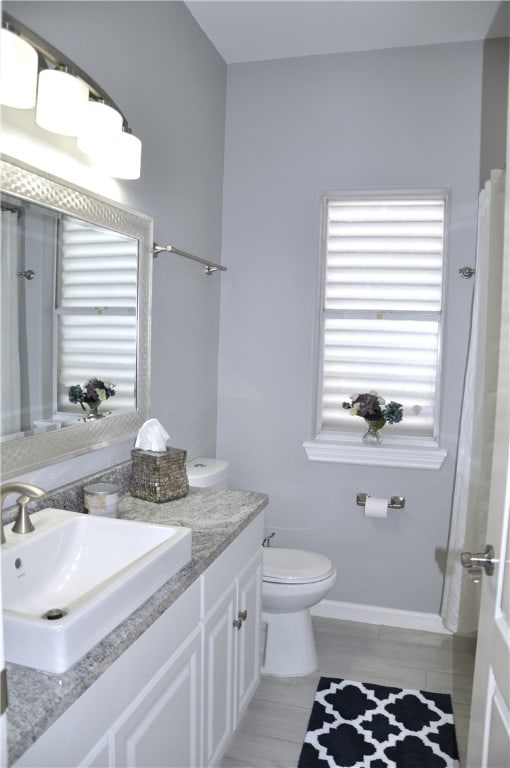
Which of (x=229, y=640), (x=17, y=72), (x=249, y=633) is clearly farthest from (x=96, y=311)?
(x=249, y=633)

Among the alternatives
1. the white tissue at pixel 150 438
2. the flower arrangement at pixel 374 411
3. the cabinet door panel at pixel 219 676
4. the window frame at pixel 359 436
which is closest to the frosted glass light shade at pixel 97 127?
the white tissue at pixel 150 438

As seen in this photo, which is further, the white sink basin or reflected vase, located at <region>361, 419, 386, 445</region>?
reflected vase, located at <region>361, 419, 386, 445</region>

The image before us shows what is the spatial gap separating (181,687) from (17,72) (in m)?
1.52

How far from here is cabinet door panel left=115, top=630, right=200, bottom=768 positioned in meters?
1.26

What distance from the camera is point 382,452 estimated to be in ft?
9.80

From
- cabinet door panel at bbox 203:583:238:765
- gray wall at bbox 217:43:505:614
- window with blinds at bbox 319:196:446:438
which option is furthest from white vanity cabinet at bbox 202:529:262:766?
window with blinds at bbox 319:196:446:438

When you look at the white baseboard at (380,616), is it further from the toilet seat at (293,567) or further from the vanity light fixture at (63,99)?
the vanity light fixture at (63,99)

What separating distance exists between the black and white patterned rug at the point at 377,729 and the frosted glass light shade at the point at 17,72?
85.7 inches

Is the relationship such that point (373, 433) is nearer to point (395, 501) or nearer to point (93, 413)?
point (395, 501)

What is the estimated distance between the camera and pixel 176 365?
2.67 m

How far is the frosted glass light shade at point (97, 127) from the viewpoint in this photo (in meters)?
1.71

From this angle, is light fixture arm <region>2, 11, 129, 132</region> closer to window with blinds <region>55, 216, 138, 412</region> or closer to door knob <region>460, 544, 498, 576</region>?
window with blinds <region>55, 216, 138, 412</region>

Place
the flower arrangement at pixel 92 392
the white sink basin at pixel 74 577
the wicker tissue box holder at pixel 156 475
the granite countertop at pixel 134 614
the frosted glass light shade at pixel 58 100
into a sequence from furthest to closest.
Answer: the wicker tissue box holder at pixel 156 475 < the flower arrangement at pixel 92 392 < the frosted glass light shade at pixel 58 100 < the white sink basin at pixel 74 577 < the granite countertop at pixel 134 614

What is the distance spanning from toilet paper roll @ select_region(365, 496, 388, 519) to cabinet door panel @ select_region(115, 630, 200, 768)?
149 cm
